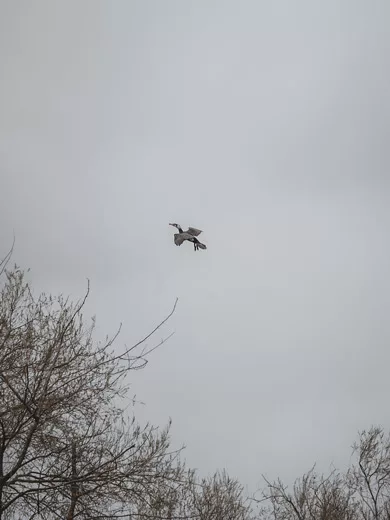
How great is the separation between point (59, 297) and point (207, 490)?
20907 millimetres

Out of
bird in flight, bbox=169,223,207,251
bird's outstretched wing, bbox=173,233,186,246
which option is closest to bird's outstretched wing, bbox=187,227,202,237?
bird in flight, bbox=169,223,207,251

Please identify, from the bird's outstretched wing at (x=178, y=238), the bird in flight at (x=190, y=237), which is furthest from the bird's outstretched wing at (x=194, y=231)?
the bird's outstretched wing at (x=178, y=238)

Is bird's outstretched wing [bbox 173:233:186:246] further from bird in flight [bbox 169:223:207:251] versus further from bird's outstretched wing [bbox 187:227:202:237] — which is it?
bird's outstretched wing [bbox 187:227:202:237]

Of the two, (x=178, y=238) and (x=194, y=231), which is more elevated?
(x=194, y=231)

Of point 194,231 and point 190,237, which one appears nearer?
point 194,231

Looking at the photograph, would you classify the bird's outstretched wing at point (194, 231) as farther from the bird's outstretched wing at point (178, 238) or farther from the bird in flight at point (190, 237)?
the bird's outstretched wing at point (178, 238)

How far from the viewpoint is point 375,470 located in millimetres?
26391

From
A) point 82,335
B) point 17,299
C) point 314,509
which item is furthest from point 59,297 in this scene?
point 314,509

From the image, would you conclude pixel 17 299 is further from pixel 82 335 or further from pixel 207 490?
pixel 207 490

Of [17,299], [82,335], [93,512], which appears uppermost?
[17,299]

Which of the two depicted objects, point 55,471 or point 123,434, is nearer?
point 55,471

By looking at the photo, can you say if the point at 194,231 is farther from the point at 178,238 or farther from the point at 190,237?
the point at 178,238

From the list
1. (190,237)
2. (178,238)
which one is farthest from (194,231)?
(178,238)

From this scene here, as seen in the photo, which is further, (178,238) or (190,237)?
(190,237)
